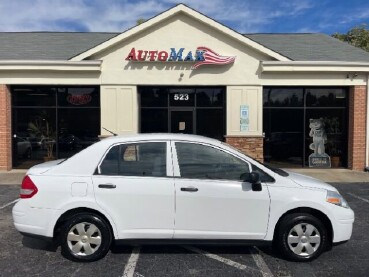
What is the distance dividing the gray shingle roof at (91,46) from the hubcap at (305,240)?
9.59 meters

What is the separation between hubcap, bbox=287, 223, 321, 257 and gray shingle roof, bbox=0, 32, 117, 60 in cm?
1077

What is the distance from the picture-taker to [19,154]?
1324cm

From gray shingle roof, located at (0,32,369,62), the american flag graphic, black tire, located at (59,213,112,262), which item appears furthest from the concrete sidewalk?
black tire, located at (59,213,112,262)

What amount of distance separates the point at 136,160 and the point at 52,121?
944 cm

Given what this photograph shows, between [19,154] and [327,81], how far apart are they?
11308 mm

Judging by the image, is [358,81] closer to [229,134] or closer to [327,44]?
[327,44]

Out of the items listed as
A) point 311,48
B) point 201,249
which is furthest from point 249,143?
point 201,249

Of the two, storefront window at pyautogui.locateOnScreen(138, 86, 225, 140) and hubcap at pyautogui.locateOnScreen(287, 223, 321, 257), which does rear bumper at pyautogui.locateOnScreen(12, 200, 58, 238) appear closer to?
hubcap at pyautogui.locateOnScreen(287, 223, 321, 257)

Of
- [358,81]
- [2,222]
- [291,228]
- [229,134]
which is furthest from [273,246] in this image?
[358,81]

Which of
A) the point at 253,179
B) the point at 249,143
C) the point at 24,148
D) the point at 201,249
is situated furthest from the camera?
the point at 24,148

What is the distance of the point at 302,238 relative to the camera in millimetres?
4582

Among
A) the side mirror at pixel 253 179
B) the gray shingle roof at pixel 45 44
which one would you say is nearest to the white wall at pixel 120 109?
the gray shingle roof at pixel 45 44

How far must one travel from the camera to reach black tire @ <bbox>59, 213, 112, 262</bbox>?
451 centimetres

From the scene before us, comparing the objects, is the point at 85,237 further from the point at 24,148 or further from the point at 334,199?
the point at 24,148
